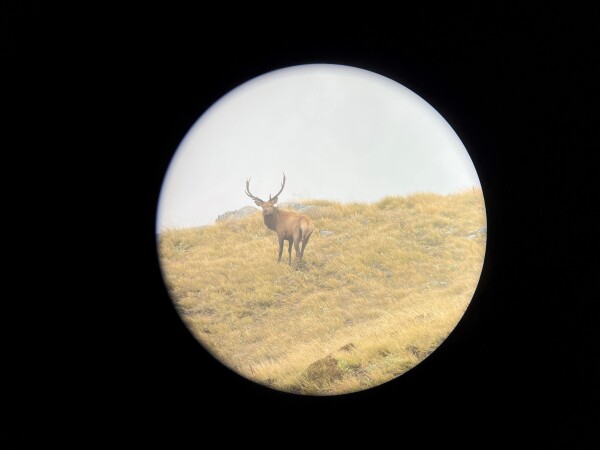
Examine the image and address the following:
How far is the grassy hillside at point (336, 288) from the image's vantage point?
3496 mm

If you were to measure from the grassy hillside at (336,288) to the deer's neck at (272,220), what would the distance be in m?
0.09

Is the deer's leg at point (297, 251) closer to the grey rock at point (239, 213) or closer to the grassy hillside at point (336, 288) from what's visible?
the grassy hillside at point (336, 288)

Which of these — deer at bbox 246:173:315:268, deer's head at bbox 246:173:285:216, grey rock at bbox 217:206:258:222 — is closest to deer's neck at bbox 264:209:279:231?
deer at bbox 246:173:315:268

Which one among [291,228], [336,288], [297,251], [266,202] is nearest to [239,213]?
[266,202]

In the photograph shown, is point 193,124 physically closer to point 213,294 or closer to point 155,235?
point 155,235

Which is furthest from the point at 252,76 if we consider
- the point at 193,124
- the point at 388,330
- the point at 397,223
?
the point at 397,223

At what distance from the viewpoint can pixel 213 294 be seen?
4484mm

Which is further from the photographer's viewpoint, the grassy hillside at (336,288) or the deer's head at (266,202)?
the deer's head at (266,202)

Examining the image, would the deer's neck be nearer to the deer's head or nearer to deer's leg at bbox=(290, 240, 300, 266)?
the deer's head

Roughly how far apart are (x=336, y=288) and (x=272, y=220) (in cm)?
98

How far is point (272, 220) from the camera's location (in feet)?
15.8

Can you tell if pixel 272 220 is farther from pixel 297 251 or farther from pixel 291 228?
pixel 297 251

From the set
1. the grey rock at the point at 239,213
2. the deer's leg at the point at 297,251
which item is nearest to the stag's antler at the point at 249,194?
the grey rock at the point at 239,213

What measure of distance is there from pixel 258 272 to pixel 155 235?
1.89 meters
